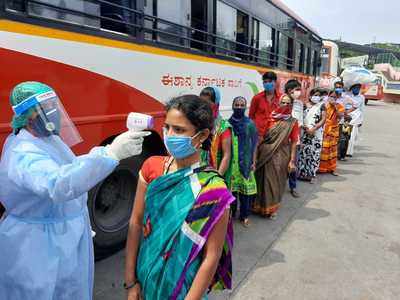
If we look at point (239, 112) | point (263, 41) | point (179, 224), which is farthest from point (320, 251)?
point (263, 41)

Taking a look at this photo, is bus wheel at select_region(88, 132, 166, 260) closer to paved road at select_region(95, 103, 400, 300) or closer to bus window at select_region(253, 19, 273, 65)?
paved road at select_region(95, 103, 400, 300)

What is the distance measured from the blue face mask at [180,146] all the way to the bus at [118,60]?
50.5 inches

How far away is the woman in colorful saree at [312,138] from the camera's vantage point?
6238mm

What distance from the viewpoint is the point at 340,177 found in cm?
694

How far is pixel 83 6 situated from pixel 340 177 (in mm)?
5671

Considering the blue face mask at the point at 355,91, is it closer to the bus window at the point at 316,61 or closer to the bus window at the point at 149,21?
the bus window at the point at 316,61

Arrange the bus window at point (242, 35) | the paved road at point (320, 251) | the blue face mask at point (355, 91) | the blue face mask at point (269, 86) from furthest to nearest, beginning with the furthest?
1. the blue face mask at point (355, 91)
2. the bus window at point (242, 35)
3. the blue face mask at point (269, 86)
4. the paved road at point (320, 251)

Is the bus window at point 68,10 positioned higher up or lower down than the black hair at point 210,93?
higher up

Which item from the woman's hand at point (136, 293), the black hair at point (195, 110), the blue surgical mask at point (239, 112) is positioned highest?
the black hair at point (195, 110)

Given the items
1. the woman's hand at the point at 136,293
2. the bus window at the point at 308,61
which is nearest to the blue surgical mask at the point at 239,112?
the woman's hand at the point at 136,293

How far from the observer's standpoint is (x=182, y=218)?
1.43 meters

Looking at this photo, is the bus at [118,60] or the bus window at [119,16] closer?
the bus at [118,60]

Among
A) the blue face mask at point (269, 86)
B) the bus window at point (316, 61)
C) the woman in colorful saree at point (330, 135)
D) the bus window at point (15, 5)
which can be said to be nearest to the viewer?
the bus window at point (15, 5)

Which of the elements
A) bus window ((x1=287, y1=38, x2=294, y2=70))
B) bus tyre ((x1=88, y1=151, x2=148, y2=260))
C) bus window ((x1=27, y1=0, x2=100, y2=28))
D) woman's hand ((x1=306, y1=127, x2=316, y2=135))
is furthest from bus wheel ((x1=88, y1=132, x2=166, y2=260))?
bus window ((x1=287, y1=38, x2=294, y2=70))
